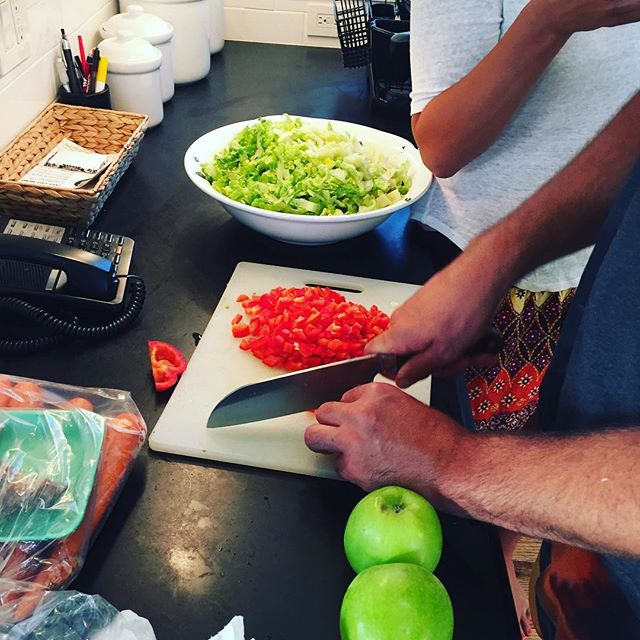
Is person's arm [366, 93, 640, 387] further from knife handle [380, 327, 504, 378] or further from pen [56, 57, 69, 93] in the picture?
pen [56, 57, 69, 93]

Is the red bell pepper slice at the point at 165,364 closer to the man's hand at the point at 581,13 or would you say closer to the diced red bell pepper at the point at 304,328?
the diced red bell pepper at the point at 304,328

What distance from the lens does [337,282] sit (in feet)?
4.32

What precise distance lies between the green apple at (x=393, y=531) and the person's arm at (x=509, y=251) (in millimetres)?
282

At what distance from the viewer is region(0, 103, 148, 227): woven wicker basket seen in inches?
49.4

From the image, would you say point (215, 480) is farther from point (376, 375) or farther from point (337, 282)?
point (337, 282)

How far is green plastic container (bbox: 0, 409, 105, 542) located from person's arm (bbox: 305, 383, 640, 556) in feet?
0.95

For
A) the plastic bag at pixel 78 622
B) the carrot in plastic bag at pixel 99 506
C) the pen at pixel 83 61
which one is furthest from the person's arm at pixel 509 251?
the pen at pixel 83 61

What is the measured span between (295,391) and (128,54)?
1.10m

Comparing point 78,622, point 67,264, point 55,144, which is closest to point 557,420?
point 78,622

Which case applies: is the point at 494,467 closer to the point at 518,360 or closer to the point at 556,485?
the point at 556,485

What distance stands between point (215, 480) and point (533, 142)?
2.69 ft

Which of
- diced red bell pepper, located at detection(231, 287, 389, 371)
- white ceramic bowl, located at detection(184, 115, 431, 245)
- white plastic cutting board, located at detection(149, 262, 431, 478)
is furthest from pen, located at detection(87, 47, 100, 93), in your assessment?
diced red bell pepper, located at detection(231, 287, 389, 371)

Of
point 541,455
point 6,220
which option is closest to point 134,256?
point 6,220

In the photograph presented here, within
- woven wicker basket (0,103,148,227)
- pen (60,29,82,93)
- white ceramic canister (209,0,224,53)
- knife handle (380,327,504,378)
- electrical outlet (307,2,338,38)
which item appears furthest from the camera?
electrical outlet (307,2,338,38)
